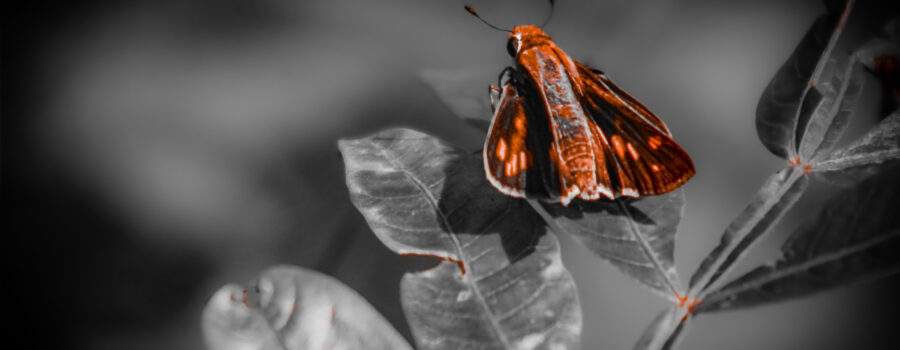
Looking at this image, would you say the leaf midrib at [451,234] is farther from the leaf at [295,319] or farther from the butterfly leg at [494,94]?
the butterfly leg at [494,94]

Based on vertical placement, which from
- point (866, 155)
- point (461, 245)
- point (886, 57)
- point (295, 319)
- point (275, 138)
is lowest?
point (275, 138)

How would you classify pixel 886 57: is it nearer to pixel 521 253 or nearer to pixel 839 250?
pixel 839 250

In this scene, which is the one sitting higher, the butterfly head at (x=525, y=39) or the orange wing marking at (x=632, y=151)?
the butterfly head at (x=525, y=39)

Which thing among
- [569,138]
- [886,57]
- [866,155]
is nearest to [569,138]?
[569,138]

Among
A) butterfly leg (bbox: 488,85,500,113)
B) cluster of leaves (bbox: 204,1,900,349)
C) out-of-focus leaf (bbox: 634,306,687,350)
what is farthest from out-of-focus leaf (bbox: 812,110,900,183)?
butterfly leg (bbox: 488,85,500,113)

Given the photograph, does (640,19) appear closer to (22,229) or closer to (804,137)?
(804,137)

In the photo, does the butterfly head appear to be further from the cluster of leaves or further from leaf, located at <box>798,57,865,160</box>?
leaf, located at <box>798,57,865,160</box>

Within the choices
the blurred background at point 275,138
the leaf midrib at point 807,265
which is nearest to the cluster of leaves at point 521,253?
the leaf midrib at point 807,265
